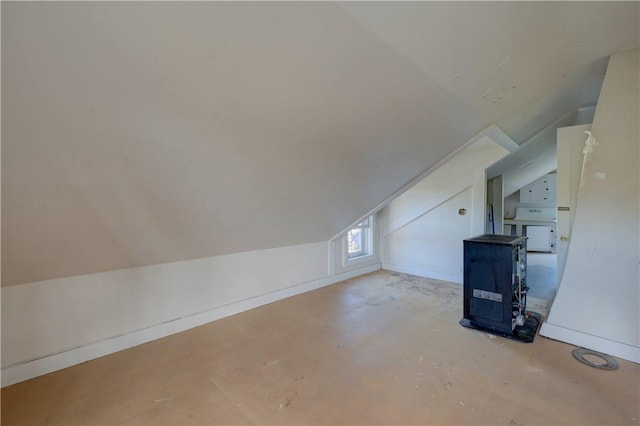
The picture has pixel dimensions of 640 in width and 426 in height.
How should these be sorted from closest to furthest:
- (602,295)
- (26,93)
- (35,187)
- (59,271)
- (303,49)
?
(26,93)
(303,49)
(35,187)
(59,271)
(602,295)

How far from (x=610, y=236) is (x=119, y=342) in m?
4.06

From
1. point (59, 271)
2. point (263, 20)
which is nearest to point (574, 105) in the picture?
point (263, 20)

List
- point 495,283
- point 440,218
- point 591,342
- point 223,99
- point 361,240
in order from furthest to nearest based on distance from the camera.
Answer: point 361,240
point 440,218
point 495,283
point 591,342
point 223,99

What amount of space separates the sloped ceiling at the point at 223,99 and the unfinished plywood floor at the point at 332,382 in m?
0.84

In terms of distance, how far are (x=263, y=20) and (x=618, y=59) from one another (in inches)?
110

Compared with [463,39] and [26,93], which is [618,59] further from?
[26,93]

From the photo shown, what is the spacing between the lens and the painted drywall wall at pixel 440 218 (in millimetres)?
4117

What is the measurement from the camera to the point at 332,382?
74.6 inches

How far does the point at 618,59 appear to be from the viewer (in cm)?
222

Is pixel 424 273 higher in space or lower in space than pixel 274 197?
lower

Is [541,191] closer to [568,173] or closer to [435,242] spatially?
[435,242]

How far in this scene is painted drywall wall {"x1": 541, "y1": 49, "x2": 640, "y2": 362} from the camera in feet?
7.14

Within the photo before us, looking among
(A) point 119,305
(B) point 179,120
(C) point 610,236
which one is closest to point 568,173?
(C) point 610,236

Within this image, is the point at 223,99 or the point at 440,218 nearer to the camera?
the point at 223,99
